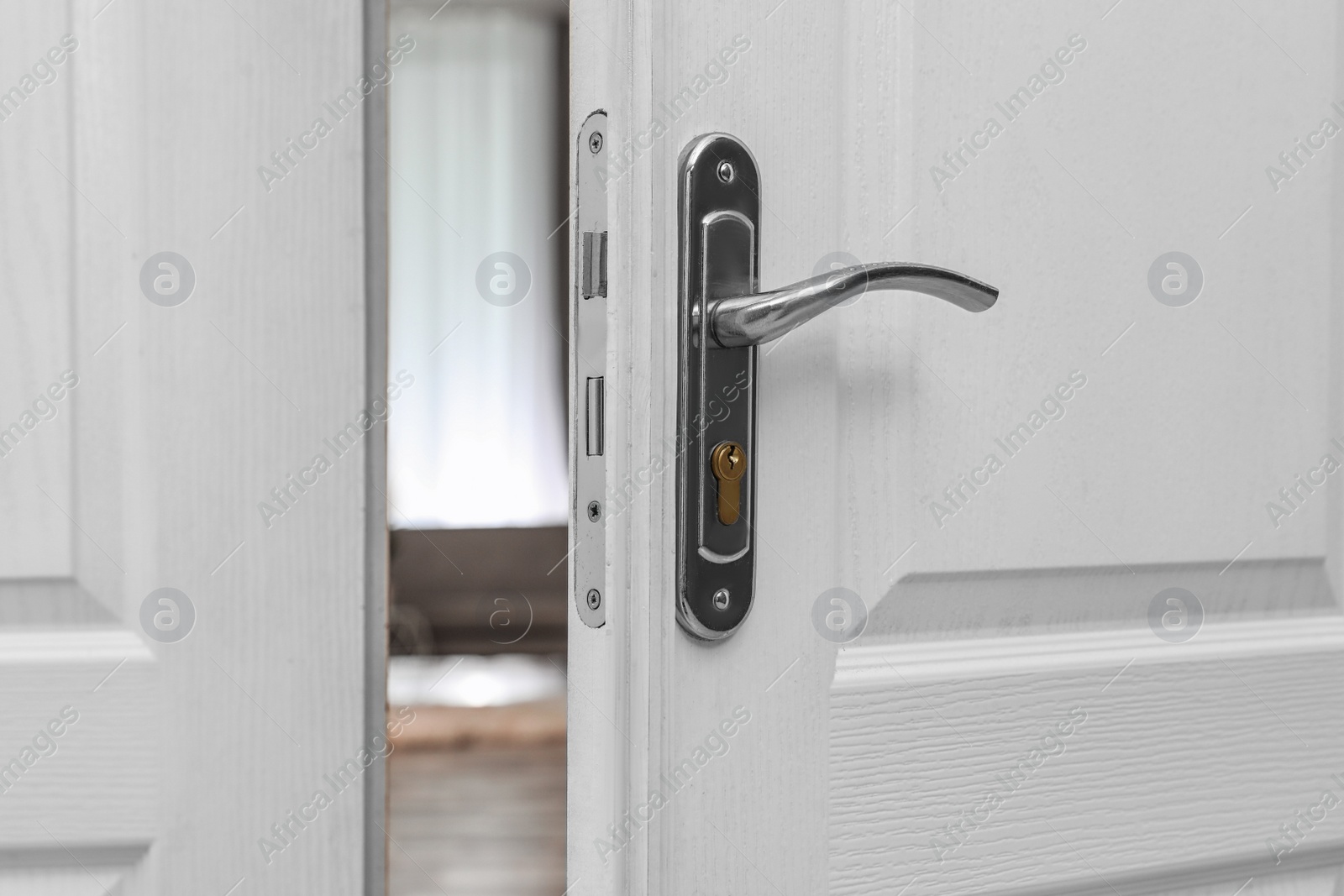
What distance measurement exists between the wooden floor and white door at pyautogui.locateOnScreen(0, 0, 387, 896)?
173cm

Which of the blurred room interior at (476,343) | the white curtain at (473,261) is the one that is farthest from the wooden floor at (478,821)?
the white curtain at (473,261)

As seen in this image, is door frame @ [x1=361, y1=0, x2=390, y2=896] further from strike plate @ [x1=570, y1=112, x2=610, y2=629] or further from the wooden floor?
the wooden floor

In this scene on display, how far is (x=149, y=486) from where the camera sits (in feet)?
1.85

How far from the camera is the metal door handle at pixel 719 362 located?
15.4 inches

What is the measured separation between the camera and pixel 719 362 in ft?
1.30

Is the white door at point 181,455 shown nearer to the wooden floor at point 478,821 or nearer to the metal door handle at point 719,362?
the metal door handle at point 719,362

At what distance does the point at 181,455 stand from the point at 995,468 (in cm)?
45

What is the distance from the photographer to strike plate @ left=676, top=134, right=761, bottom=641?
392 mm

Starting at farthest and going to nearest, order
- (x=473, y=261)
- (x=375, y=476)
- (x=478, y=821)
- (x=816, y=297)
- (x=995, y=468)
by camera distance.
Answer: (x=473, y=261)
(x=478, y=821)
(x=375, y=476)
(x=995, y=468)
(x=816, y=297)

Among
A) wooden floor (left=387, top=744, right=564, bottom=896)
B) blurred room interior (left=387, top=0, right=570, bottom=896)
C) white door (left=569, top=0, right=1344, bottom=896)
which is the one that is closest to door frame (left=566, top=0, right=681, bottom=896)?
white door (left=569, top=0, right=1344, bottom=896)

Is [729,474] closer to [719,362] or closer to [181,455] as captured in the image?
[719,362]

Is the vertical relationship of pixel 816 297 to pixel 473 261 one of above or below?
below

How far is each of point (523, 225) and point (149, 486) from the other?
149 inches

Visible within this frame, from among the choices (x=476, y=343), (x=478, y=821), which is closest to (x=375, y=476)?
(x=478, y=821)
